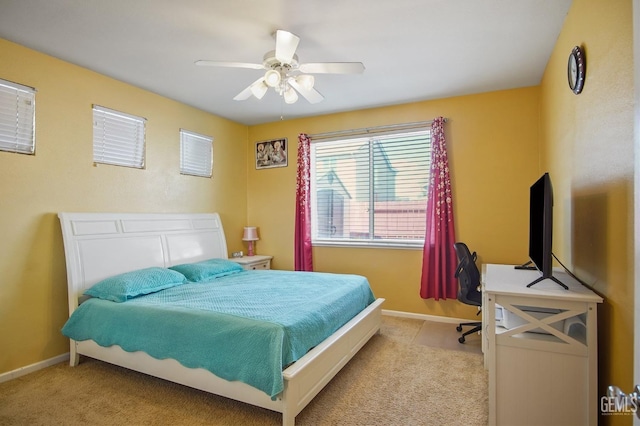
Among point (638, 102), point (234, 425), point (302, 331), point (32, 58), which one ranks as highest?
point (32, 58)

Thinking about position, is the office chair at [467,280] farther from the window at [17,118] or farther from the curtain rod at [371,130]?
the window at [17,118]

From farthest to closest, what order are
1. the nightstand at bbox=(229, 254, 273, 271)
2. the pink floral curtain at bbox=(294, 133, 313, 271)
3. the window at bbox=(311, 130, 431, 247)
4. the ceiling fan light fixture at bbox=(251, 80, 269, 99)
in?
the pink floral curtain at bbox=(294, 133, 313, 271), the nightstand at bbox=(229, 254, 273, 271), the window at bbox=(311, 130, 431, 247), the ceiling fan light fixture at bbox=(251, 80, 269, 99)

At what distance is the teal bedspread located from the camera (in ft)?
6.52

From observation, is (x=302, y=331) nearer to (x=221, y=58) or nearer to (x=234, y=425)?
(x=234, y=425)

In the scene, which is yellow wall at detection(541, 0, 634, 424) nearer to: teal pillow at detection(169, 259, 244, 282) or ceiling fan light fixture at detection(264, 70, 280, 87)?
ceiling fan light fixture at detection(264, 70, 280, 87)

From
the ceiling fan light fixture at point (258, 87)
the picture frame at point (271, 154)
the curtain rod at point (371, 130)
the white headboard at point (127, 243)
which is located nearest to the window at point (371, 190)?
the curtain rod at point (371, 130)

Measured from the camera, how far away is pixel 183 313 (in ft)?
7.55

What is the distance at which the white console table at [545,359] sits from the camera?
165 cm

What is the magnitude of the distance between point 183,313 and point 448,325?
2.92m

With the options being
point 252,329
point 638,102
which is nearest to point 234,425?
point 252,329

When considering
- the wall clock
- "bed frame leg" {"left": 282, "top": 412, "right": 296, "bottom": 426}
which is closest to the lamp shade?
"bed frame leg" {"left": 282, "top": 412, "right": 296, "bottom": 426}

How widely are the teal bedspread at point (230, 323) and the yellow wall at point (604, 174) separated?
1.61 meters

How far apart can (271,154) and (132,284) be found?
2.79m

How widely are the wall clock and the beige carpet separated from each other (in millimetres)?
2129
